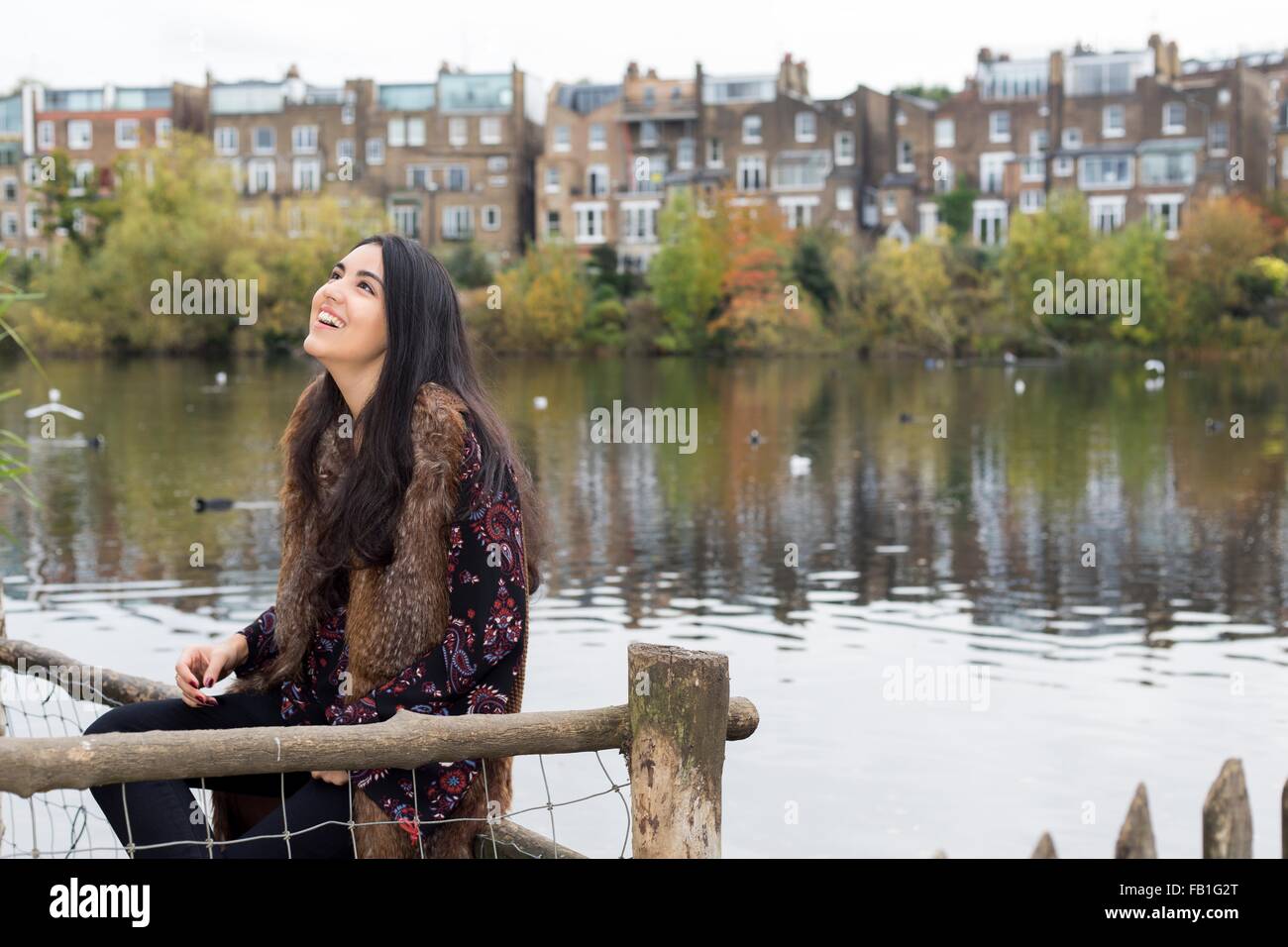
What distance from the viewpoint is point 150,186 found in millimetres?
83250

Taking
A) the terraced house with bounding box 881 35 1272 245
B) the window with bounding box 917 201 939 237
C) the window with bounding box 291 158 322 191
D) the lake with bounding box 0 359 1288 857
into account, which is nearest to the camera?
the lake with bounding box 0 359 1288 857

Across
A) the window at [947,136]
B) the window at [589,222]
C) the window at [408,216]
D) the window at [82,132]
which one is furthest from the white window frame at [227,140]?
the window at [947,136]

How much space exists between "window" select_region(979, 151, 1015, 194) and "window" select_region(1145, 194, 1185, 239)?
26.0 ft

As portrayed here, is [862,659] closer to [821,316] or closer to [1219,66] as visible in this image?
[821,316]

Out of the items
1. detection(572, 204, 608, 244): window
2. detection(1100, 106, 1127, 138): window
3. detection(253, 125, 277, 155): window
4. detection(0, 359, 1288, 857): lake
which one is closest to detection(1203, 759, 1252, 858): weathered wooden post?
detection(0, 359, 1288, 857): lake

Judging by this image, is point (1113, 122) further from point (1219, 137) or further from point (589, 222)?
point (589, 222)

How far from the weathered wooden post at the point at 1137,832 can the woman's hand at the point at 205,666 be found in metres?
2.74

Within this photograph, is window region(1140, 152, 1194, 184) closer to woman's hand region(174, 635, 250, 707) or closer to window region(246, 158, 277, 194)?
window region(246, 158, 277, 194)

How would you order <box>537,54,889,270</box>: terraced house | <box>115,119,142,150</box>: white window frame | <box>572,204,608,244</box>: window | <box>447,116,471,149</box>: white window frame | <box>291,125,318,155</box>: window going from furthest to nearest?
<box>115,119,142,150</box>: white window frame, <box>291,125,318,155</box>: window, <box>447,116,471,149</box>: white window frame, <box>572,204,608,244</box>: window, <box>537,54,889,270</box>: terraced house

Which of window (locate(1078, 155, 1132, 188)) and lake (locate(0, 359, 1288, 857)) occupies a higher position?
window (locate(1078, 155, 1132, 188))

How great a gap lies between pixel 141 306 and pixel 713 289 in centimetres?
2701

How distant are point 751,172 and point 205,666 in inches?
3708

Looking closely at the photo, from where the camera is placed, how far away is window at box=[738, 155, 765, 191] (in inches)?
3834

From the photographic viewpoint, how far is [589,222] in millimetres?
98875
